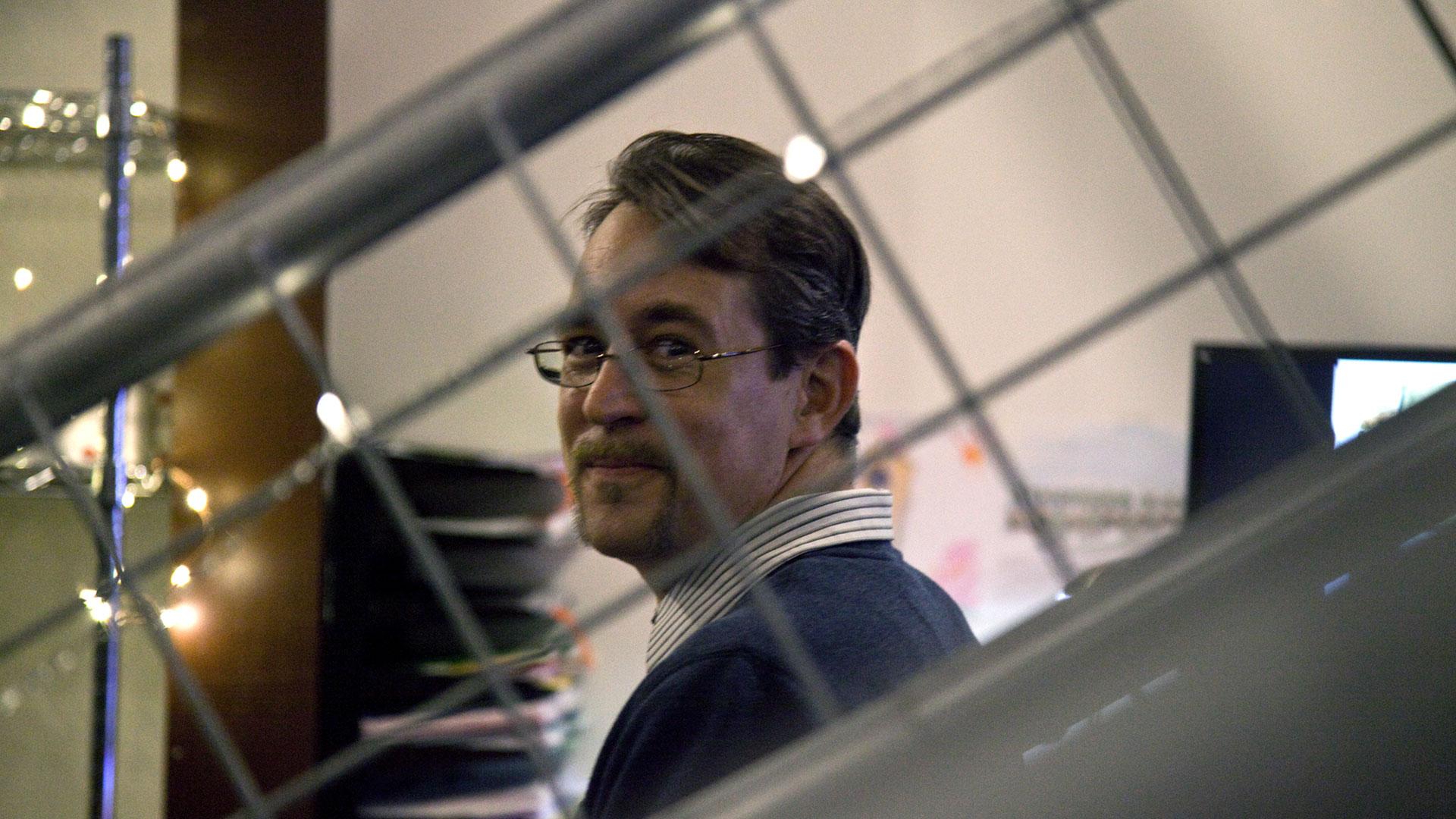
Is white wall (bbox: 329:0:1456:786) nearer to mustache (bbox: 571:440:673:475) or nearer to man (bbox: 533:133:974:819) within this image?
man (bbox: 533:133:974:819)

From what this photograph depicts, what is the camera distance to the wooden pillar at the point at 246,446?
6.12 feet

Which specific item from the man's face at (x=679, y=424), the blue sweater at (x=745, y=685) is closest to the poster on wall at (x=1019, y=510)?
the man's face at (x=679, y=424)

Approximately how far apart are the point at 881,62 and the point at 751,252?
1.22 meters

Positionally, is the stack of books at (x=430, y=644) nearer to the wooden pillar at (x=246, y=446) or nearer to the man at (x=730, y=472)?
the wooden pillar at (x=246, y=446)

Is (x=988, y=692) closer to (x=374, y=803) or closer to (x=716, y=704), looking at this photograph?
(x=716, y=704)

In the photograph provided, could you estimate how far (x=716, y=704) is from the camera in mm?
755

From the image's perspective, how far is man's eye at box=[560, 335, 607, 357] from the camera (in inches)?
43.7

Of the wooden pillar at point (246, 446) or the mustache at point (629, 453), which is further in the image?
the wooden pillar at point (246, 446)

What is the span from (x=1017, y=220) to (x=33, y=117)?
1735mm

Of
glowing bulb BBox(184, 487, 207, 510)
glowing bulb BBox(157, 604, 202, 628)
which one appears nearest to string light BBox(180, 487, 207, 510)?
glowing bulb BBox(184, 487, 207, 510)

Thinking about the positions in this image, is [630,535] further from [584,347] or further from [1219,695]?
[1219,695]

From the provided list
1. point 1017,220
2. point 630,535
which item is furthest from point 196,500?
point 1017,220

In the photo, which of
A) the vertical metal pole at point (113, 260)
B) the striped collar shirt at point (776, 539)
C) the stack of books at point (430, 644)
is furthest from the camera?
the stack of books at point (430, 644)

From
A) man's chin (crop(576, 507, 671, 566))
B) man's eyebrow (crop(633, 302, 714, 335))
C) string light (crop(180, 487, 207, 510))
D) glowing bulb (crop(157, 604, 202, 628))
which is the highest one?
string light (crop(180, 487, 207, 510))
